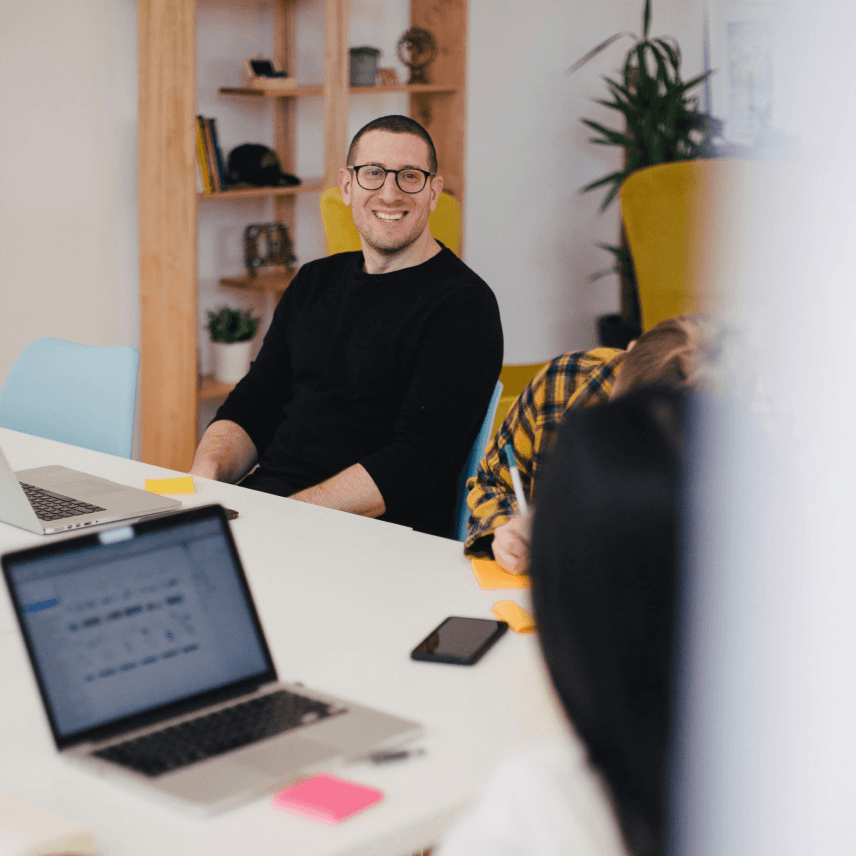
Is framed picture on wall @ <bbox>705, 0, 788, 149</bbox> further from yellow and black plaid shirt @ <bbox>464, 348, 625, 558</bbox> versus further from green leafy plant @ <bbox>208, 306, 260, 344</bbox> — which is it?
yellow and black plaid shirt @ <bbox>464, 348, 625, 558</bbox>

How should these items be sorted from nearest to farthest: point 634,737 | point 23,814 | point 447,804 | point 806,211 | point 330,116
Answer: point 634,737 → point 23,814 → point 447,804 → point 330,116 → point 806,211

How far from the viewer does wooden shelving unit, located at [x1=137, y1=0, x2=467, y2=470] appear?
11.5 ft

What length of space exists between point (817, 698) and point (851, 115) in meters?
5.13

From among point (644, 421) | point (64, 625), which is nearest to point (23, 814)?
point (64, 625)

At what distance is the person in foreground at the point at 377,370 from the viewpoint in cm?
227

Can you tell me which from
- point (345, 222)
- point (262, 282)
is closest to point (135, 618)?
point (345, 222)

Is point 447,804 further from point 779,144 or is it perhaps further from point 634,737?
point 779,144

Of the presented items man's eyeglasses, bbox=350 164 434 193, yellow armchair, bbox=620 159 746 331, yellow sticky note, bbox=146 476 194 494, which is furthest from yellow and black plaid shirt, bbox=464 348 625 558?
yellow armchair, bbox=620 159 746 331

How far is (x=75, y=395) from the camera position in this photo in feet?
8.25

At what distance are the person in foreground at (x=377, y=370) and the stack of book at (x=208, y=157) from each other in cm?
122

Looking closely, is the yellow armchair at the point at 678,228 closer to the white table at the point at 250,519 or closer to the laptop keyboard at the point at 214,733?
the white table at the point at 250,519

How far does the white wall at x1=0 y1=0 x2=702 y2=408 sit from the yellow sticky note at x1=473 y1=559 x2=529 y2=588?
2573mm

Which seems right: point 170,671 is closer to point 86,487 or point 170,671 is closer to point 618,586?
point 618,586

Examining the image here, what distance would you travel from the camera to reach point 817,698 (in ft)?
1.51
